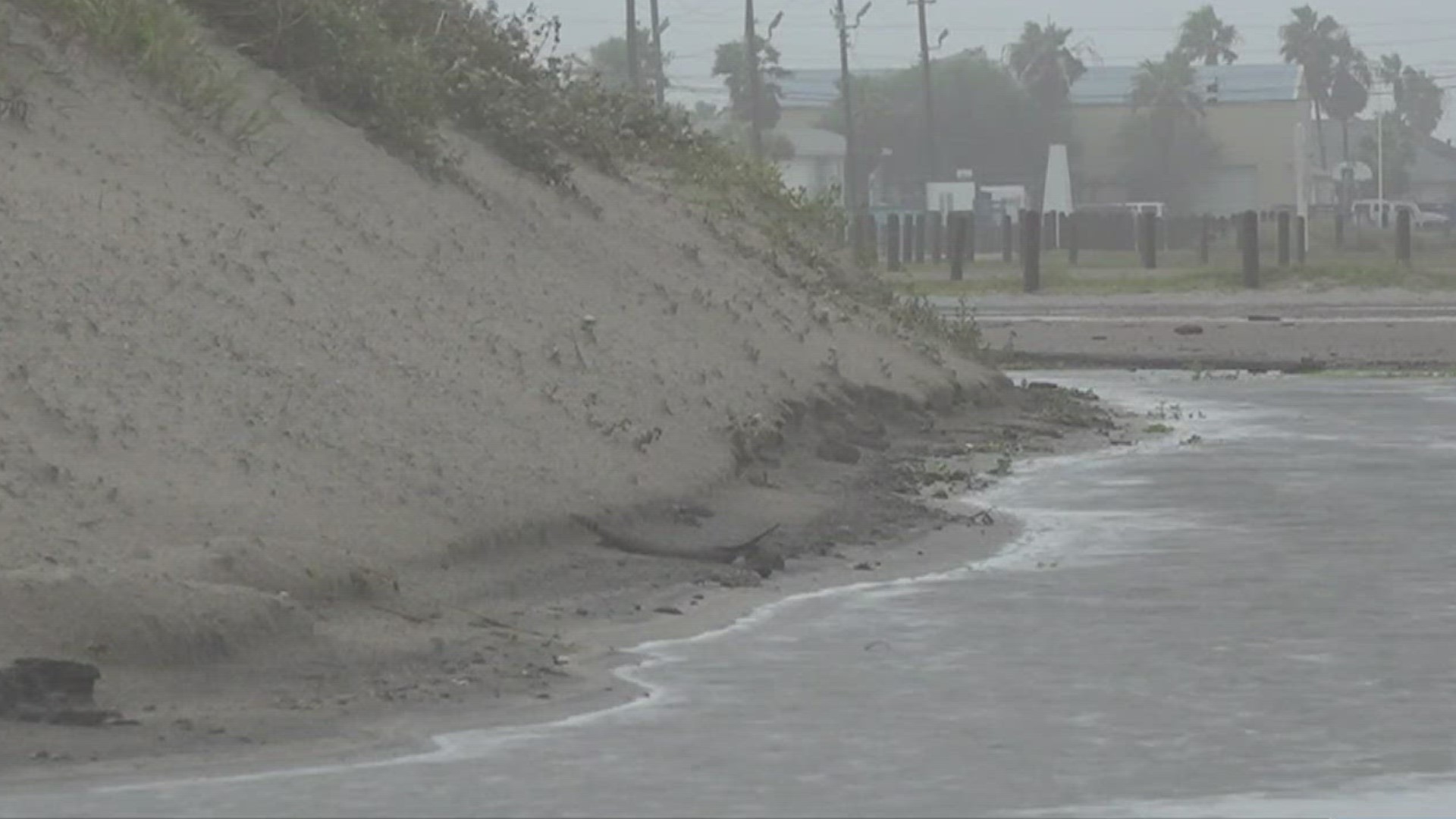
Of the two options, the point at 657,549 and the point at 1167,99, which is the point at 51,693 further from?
the point at 1167,99

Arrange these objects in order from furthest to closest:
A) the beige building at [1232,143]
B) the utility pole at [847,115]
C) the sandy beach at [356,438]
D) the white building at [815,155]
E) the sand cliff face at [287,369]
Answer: the beige building at [1232,143], the white building at [815,155], the utility pole at [847,115], the sand cliff face at [287,369], the sandy beach at [356,438]

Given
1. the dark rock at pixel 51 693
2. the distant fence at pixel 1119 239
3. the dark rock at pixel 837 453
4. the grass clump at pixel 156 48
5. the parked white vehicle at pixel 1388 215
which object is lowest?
the parked white vehicle at pixel 1388 215

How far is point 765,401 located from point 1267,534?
412 cm

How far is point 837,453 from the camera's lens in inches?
813

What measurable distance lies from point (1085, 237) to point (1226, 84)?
8842 centimetres

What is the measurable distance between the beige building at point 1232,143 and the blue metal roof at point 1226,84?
50 millimetres

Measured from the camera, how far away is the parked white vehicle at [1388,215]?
116 m

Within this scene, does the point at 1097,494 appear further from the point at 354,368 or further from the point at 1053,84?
the point at 1053,84

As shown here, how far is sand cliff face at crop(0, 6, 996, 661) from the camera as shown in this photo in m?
12.9

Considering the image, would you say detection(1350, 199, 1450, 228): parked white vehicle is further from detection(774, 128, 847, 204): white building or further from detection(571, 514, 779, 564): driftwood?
detection(571, 514, 779, 564): driftwood

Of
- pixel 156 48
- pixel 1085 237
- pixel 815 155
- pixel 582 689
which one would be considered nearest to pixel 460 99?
pixel 156 48

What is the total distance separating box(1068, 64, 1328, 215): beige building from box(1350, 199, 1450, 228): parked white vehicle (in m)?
11.9

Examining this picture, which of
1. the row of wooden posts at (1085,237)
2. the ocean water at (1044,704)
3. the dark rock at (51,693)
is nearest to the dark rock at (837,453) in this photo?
the ocean water at (1044,704)

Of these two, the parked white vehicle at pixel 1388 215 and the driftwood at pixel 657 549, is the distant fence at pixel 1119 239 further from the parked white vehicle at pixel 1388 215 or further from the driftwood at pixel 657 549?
the driftwood at pixel 657 549
